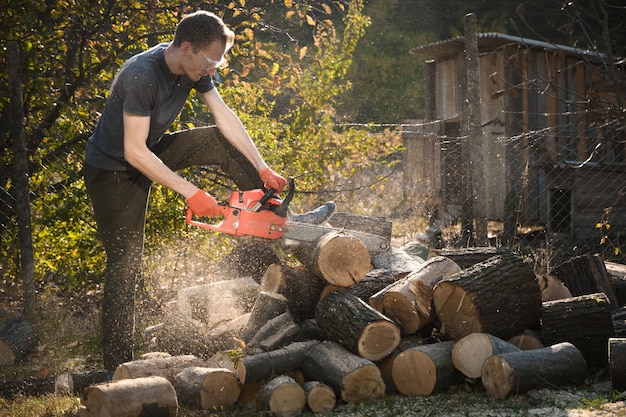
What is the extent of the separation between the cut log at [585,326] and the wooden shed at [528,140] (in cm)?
297

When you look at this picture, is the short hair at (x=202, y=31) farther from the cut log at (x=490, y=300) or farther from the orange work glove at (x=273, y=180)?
the cut log at (x=490, y=300)

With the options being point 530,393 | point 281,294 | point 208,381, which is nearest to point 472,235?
point 281,294

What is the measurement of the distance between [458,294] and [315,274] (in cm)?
90

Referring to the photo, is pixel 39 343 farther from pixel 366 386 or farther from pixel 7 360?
pixel 366 386

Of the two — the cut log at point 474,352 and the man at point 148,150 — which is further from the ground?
the man at point 148,150

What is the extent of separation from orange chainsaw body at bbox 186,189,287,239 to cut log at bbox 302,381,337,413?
36.4 inches

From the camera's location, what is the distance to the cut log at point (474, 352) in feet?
12.6

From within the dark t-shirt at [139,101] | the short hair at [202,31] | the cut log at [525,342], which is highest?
the short hair at [202,31]

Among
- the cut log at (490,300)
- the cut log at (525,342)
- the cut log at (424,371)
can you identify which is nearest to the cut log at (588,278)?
the cut log at (490,300)

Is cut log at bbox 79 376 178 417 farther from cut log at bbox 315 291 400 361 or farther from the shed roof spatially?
the shed roof

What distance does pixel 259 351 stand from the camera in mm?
4121

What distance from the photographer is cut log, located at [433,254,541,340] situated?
4.07 m

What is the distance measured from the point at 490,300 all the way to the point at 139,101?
7.33 ft

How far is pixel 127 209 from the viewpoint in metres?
4.31
